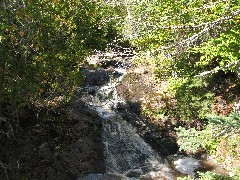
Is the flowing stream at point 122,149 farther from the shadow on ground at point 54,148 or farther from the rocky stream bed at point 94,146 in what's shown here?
the shadow on ground at point 54,148

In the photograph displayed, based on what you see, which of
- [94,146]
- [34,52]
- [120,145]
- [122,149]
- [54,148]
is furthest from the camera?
[120,145]

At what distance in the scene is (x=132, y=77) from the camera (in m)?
24.2

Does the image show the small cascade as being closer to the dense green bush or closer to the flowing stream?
the flowing stream

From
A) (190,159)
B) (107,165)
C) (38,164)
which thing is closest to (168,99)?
(190,159)

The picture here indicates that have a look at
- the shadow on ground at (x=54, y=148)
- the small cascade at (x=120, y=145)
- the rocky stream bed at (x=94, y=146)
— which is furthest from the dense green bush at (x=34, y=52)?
the small cascade at (x=120, y=145)

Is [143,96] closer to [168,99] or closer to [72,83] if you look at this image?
[168,99]

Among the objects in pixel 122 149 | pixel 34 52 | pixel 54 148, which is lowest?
pixel 122 149

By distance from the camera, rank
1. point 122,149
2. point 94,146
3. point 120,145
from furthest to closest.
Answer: point 120,145
point 122,149
point 94,146

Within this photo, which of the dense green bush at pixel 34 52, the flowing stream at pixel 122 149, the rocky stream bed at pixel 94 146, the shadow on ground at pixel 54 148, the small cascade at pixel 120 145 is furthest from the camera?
the small cascade at pixel 120 145

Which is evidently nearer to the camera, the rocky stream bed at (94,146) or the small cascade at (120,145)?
the rocky stream bed at (94,146)

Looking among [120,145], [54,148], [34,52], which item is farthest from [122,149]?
[34,52]

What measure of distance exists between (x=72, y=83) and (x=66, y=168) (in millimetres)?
4204

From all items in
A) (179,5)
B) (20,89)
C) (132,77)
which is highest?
(179,5)

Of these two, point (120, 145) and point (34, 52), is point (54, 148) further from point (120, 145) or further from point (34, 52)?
point (34, 52)
